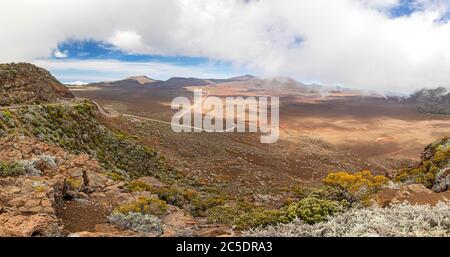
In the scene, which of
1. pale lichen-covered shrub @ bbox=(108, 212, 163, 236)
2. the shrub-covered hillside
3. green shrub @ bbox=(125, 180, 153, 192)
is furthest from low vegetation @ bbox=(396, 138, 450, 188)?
the shrub-covered hillside

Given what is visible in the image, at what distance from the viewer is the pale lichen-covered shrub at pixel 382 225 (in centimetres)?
631

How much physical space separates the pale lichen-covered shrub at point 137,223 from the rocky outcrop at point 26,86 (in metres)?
23.4

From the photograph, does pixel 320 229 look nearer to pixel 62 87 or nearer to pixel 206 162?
pixel 206 162

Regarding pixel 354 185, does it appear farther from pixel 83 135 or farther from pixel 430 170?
pixel 83 135

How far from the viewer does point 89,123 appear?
3231 cm

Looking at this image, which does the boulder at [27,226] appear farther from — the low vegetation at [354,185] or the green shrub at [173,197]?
the green shrub at [173,197]

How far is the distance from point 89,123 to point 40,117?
6.35m

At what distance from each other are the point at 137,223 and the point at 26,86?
30.8 meters

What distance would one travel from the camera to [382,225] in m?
6.55

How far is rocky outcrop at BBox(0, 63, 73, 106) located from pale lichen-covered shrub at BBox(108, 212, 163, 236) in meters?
23.4

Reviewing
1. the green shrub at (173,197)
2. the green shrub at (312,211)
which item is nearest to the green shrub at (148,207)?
the green shrub at (173,197)

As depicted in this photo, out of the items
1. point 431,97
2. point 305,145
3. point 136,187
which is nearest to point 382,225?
point 136,187

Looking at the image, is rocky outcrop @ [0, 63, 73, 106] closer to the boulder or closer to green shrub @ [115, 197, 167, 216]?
green shrub @ [115, 197, 167, 216]
